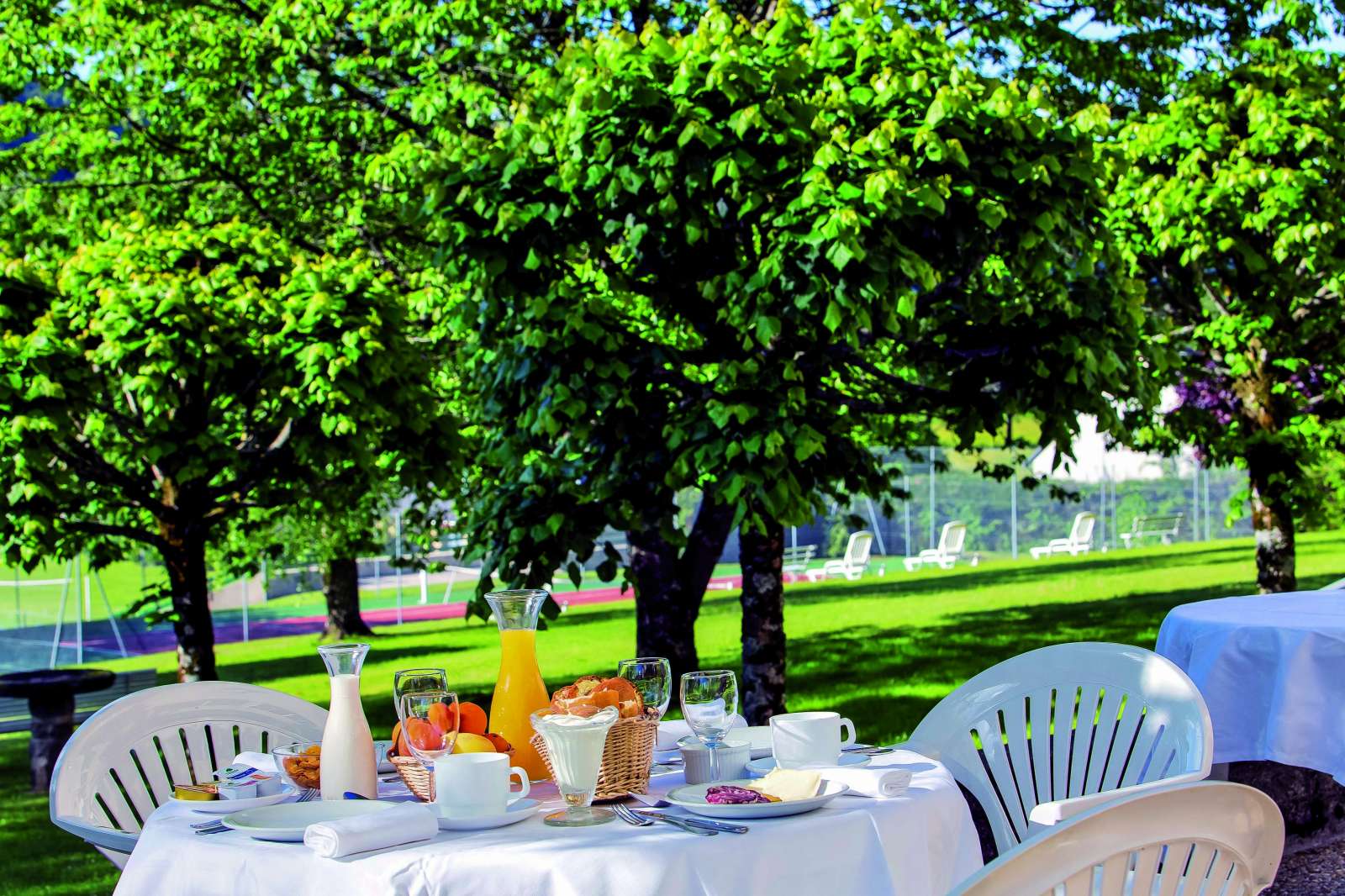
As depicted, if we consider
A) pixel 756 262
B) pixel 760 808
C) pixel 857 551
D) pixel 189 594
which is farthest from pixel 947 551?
pixel 760 808

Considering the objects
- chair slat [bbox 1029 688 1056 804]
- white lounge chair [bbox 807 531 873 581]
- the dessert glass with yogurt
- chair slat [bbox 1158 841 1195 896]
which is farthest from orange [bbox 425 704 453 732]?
white lounge chair [bbox 807 531 873 581]

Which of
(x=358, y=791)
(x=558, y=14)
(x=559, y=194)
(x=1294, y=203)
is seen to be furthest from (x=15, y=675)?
(x=1294, y=203)

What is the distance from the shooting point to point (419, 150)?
8406 mm

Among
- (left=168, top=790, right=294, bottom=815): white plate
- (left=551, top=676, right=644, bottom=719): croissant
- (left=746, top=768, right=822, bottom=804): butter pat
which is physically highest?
(left=551, top=676, right=644, bottom=719): croissant

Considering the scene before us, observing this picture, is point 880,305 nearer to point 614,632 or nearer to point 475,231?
point 475,231

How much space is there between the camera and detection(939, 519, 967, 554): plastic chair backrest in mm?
28031

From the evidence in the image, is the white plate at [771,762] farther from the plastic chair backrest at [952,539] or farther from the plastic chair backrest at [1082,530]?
the plastic chair backrest at [1082,530]

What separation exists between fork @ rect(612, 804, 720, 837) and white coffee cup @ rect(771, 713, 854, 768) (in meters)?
0.43

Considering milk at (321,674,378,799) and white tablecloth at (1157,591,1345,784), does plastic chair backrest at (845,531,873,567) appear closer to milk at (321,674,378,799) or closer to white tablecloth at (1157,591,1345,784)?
white tablecloth at (1157,591,1345,784)

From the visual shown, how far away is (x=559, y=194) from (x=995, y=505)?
1123 inches

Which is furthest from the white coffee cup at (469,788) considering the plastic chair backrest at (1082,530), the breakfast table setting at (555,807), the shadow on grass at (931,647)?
the plastic chair backrest at (1082,530)

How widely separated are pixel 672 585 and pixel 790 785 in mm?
6595

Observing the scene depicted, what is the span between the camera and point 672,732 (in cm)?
321

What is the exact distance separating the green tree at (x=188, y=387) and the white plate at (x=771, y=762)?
4.86 metres
